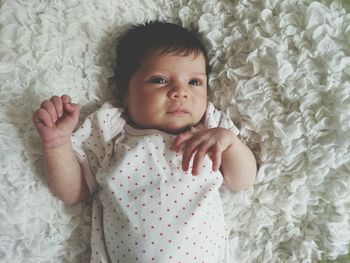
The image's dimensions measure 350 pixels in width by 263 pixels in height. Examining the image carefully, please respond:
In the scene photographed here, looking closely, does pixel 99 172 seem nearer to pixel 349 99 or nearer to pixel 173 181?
pixel 173 181

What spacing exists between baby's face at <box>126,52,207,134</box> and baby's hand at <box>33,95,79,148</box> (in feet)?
0.59

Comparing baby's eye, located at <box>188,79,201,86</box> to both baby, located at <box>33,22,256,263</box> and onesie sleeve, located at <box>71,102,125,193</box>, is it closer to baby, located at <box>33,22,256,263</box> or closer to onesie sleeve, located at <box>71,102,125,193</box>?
baby, located at <box>33,22,256,263</box>

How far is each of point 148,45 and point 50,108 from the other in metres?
0.34

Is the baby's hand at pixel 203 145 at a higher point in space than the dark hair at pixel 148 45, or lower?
lower

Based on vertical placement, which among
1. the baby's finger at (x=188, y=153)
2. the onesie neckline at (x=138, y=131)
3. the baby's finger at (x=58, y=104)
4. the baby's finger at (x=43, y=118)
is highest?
the baby's finger at (x=58, y=104)

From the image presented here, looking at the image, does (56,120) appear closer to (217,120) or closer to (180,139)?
(180,139)

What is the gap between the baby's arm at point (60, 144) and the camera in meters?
1.04

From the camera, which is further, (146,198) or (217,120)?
(217,120)

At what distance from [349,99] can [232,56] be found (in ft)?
1.06

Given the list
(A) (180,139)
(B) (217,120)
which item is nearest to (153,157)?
(A) (180,139)

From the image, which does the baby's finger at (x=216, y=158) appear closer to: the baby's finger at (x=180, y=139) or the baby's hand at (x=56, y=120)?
the baby's finger at (x=180, y=139)

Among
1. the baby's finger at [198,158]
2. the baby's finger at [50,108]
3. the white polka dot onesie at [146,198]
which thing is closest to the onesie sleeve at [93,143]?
the white polka dot onesie at [146,198]

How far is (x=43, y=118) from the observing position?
1031 mm

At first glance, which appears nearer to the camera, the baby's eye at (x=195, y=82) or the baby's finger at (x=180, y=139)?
the baby's finger at (x=180, y=139)
